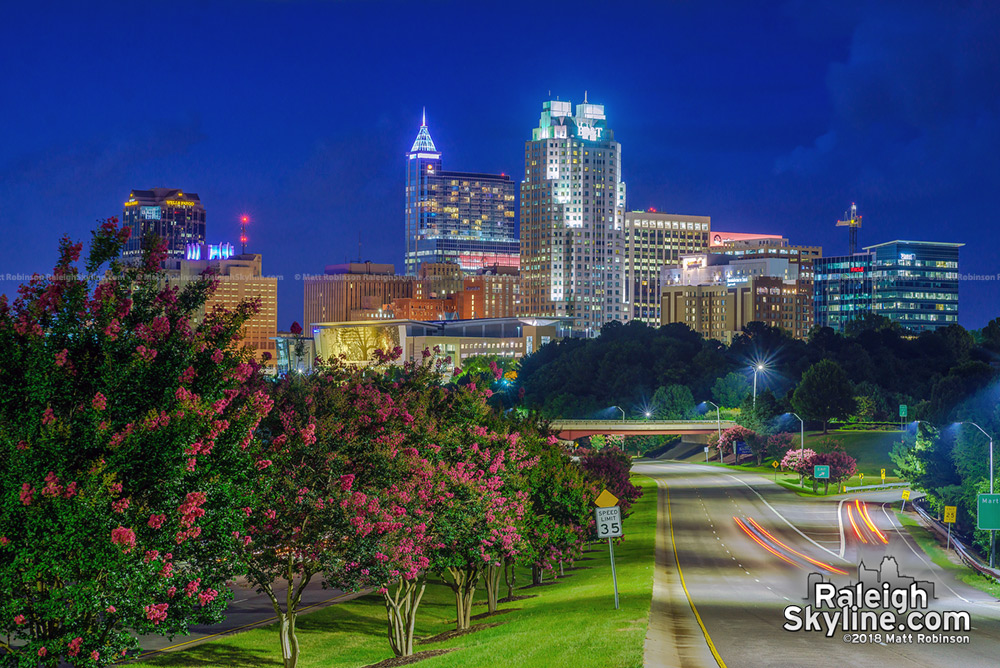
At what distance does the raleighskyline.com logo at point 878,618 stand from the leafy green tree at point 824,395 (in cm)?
12001

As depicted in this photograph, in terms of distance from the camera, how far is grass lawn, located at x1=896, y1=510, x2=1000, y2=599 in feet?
176

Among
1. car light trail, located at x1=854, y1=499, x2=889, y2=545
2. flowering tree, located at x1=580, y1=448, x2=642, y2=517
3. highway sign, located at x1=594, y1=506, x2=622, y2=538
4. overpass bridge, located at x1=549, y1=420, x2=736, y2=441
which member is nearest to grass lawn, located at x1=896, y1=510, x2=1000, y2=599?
car light trail, located at x1=854, y1=499, x2=889, y2=545

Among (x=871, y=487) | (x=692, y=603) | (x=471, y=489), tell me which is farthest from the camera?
(x=871, y=487)

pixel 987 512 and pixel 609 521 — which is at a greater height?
pixel 609 521

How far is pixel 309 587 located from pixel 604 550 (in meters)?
24.8

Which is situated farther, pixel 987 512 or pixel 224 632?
pixel 987 512

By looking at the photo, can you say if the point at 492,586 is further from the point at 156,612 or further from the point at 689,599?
the point at 156,612

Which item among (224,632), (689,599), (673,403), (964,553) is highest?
(673,403)

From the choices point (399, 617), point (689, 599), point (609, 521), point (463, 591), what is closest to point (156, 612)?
point (609, 521)

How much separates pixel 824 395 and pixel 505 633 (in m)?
134

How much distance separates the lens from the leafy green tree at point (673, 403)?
19300 centimetres

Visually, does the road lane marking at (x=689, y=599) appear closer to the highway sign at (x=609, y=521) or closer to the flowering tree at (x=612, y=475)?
the flowering tree at (x=612, y=475)

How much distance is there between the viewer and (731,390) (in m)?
192

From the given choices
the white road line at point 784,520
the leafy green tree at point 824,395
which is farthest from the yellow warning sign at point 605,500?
the leafy green tree at point 824,395
